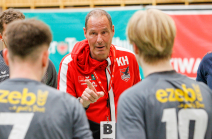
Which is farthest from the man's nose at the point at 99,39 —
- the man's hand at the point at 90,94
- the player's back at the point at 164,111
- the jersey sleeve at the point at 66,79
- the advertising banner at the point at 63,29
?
the advertising banner at the point at 63,29

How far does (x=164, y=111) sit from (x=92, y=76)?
1.20m

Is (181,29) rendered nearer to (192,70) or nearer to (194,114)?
(192,70)

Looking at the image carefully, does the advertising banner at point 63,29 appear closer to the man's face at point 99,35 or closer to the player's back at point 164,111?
the man's face at point 99,35

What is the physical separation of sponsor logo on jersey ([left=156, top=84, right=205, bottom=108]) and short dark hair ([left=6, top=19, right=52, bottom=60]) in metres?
0.69

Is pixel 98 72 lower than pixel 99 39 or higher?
lower

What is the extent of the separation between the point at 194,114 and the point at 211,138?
0.70 feet

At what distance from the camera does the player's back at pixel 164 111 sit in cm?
122

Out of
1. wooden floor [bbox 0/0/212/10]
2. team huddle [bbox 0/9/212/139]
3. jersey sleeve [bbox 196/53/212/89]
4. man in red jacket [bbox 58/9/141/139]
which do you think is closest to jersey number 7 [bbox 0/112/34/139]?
team huddle [bbox 0/9/212/139]

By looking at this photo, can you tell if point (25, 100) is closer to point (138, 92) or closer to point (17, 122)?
point (17, 122)

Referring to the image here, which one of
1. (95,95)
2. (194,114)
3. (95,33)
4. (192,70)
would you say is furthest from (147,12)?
(192,70)

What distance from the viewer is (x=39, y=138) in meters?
1.17

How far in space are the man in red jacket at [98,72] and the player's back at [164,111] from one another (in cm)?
102

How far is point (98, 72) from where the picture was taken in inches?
93.1

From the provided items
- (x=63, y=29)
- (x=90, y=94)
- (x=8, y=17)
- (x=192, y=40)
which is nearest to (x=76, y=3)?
(x=63, y=29)
